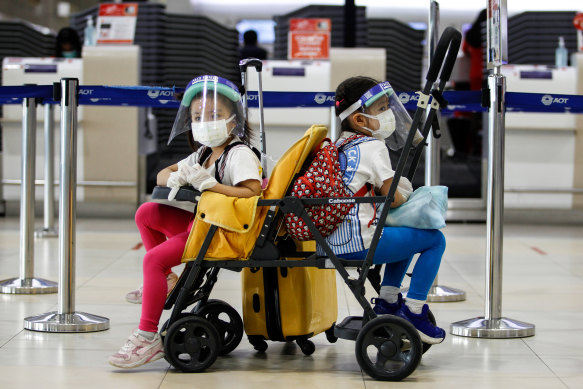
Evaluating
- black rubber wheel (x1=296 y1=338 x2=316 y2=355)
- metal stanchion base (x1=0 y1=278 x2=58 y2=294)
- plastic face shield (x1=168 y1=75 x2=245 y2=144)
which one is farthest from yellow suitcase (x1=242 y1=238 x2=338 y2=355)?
metal stanchion base (x1=0 y1=278 x2=58 y2=294)

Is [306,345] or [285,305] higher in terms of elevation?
[285,305]

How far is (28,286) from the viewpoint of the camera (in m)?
4.13

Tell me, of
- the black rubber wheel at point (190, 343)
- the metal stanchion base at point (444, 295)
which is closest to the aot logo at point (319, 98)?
the metal stanchion base at point (444, 295)

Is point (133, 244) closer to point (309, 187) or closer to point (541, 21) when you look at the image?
point (309, 187)

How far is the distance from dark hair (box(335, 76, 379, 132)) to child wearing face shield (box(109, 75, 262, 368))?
1.08 ft

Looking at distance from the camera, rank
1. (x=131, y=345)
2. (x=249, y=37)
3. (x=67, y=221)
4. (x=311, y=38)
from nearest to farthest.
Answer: (x=131, y=345), (x=67, y=221), (x=311, y=38), (x=249, y=37)

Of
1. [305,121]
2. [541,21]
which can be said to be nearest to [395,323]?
[305,121]

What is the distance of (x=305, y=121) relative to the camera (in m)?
7.53

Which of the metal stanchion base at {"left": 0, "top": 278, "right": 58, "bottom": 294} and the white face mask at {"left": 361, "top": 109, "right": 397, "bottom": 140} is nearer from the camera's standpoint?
the white face mask at {"left": 361, "top": 109, "right": 397, "bottom": 140}

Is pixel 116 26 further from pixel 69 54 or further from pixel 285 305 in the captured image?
pixel 285 305

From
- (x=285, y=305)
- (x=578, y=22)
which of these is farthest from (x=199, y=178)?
(x=578, y=22)

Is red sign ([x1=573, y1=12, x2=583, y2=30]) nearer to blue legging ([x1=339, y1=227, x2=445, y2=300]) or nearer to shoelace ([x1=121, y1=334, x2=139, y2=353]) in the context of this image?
blue legging ([x1=339, y1=227, x2=445, y2=300])

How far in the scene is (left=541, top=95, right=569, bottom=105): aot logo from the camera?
3.60 metres

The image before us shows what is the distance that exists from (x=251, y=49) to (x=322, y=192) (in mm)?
6403
